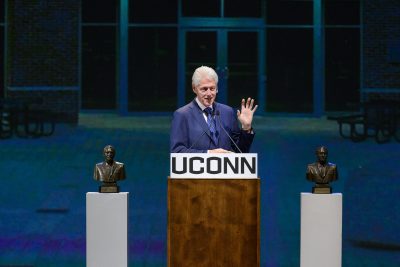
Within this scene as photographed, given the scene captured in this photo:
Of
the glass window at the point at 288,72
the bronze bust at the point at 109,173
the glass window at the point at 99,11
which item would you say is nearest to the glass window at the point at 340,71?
the glass window at the point at 288,72

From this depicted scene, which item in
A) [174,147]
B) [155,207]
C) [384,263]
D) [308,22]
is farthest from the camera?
[308,22]

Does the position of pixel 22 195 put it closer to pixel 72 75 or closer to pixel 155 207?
pixel 155 207

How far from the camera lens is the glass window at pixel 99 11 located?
3403cm

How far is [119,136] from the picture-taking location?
25750 mm

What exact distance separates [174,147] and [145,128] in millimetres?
20626

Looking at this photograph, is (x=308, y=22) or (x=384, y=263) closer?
(x=384, y=263)

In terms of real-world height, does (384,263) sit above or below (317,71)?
below

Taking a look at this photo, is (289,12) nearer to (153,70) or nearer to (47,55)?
→ (153,70)

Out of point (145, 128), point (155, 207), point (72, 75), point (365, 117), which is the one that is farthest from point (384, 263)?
point (72, 75)

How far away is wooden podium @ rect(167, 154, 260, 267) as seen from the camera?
7.64 metres

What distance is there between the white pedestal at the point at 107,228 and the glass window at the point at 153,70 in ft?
85.8

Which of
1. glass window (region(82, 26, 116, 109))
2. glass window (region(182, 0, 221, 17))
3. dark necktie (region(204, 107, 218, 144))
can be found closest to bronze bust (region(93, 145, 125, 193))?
dark necktie (region(204, 107, 218, 144))

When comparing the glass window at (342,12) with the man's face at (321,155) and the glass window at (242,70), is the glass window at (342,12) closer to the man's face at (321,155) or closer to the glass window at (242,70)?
the glass window at (242,70)

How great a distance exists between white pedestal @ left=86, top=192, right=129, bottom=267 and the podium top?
51 cm
